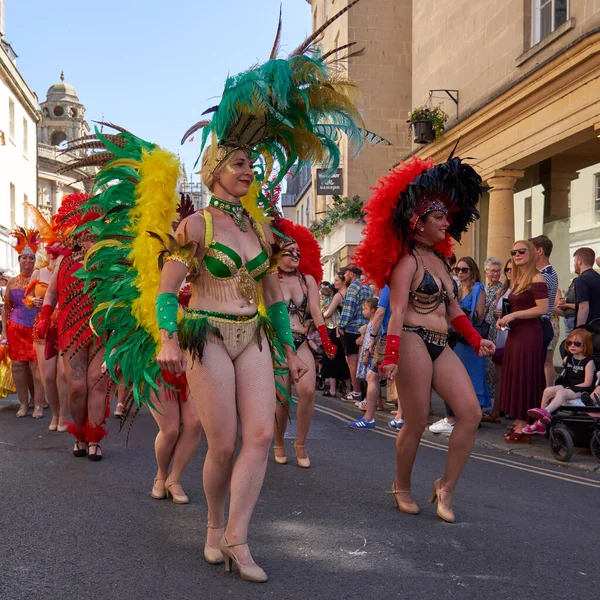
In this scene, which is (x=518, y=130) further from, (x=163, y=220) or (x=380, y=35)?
(x=380, y=35)

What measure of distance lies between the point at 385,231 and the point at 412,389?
41.2 inches

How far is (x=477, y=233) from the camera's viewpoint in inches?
730

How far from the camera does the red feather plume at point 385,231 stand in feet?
17.5

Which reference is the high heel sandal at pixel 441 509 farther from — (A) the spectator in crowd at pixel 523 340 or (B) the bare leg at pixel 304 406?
(A) the spectator in crowd at pixel 523 340

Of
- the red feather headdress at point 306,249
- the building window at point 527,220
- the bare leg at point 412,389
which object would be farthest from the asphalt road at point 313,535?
the building window at point 527,220

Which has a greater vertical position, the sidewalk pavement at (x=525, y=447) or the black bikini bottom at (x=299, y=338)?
the black bikini bottom at (x=299, y=338)

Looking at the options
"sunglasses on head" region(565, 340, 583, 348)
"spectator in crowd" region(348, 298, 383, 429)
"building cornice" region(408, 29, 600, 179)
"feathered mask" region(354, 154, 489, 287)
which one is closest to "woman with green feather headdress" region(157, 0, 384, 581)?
"feathered mask" region(354, 154, 489, 287)

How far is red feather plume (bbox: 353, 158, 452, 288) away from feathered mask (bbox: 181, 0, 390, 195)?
0.69 meters

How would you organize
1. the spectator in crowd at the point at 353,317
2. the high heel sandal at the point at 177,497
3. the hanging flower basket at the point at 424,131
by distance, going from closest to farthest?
the high heel sandal at the point at 177,497 < the spectator in crowd at the point at 353,317 < the hanging flower basket at the point at 424,131

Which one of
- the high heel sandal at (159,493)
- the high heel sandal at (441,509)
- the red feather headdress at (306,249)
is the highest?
the red feather headdress at (306,249)

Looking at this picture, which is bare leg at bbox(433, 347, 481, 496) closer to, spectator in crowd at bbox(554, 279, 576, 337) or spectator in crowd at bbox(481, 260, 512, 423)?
spectator in crowd at bbox(481, 260, 512, 423)

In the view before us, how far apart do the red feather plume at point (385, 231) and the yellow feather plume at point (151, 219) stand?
4.55 ft

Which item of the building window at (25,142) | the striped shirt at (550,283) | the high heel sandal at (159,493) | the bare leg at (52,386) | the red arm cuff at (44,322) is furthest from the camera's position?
the building window at (25,142)

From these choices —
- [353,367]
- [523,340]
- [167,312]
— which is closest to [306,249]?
[523,340]
